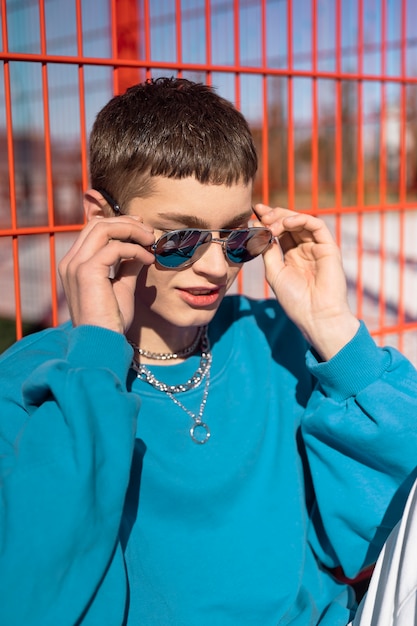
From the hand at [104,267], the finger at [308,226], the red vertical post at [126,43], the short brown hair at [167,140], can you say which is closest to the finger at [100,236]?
the hand at [104,267]

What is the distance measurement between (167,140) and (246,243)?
29 cm

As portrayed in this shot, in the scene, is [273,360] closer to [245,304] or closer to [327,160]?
[245,304]

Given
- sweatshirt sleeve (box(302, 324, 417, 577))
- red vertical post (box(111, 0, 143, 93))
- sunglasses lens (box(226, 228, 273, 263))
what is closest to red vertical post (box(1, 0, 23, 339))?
red vertical post (box(111, 0, 143, 93))

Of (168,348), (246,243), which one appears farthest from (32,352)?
(246,243)

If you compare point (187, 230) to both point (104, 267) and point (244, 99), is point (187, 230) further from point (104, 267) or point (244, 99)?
point (244, 99)

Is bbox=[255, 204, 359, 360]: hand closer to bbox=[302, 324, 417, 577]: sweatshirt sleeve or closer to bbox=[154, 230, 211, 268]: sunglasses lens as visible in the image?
bbox=[302, 324, 417, 577]: sweatshirt sleeve

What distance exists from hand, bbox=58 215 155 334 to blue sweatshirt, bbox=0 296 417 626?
0.05 metres

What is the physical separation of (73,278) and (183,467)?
50cm

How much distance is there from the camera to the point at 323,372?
5.71 ft

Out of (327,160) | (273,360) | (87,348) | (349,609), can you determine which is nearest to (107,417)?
(87,348)

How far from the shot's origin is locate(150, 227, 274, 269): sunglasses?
161 centimetres

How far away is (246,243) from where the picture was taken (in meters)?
1.75

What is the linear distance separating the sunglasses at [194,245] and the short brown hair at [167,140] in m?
0.11

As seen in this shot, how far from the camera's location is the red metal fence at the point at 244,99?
2033mm
